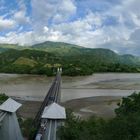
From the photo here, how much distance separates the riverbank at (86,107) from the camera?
2778 cm

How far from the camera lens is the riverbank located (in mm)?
27784

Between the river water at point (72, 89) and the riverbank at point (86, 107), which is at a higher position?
the river water at point (72, 89)

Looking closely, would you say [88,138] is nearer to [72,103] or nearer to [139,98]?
[139,98]

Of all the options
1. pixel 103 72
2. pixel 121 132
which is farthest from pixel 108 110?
pixel 103 72

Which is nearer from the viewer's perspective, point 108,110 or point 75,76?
point 108,110

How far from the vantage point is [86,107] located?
3219 cm

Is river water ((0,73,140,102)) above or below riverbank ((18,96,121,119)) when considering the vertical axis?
above

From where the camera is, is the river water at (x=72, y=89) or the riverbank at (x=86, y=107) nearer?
the riverbank at (x=86, y=107)

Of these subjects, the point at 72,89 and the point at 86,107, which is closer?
the point at 86,107

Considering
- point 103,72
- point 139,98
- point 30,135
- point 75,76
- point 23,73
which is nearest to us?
point 30,135

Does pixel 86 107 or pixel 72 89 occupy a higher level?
pixel 72 89

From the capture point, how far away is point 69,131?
436 inches

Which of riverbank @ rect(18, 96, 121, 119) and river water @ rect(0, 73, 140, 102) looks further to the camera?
river water @ rect(0, 73, 140, 102)

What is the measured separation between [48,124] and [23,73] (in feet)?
233
